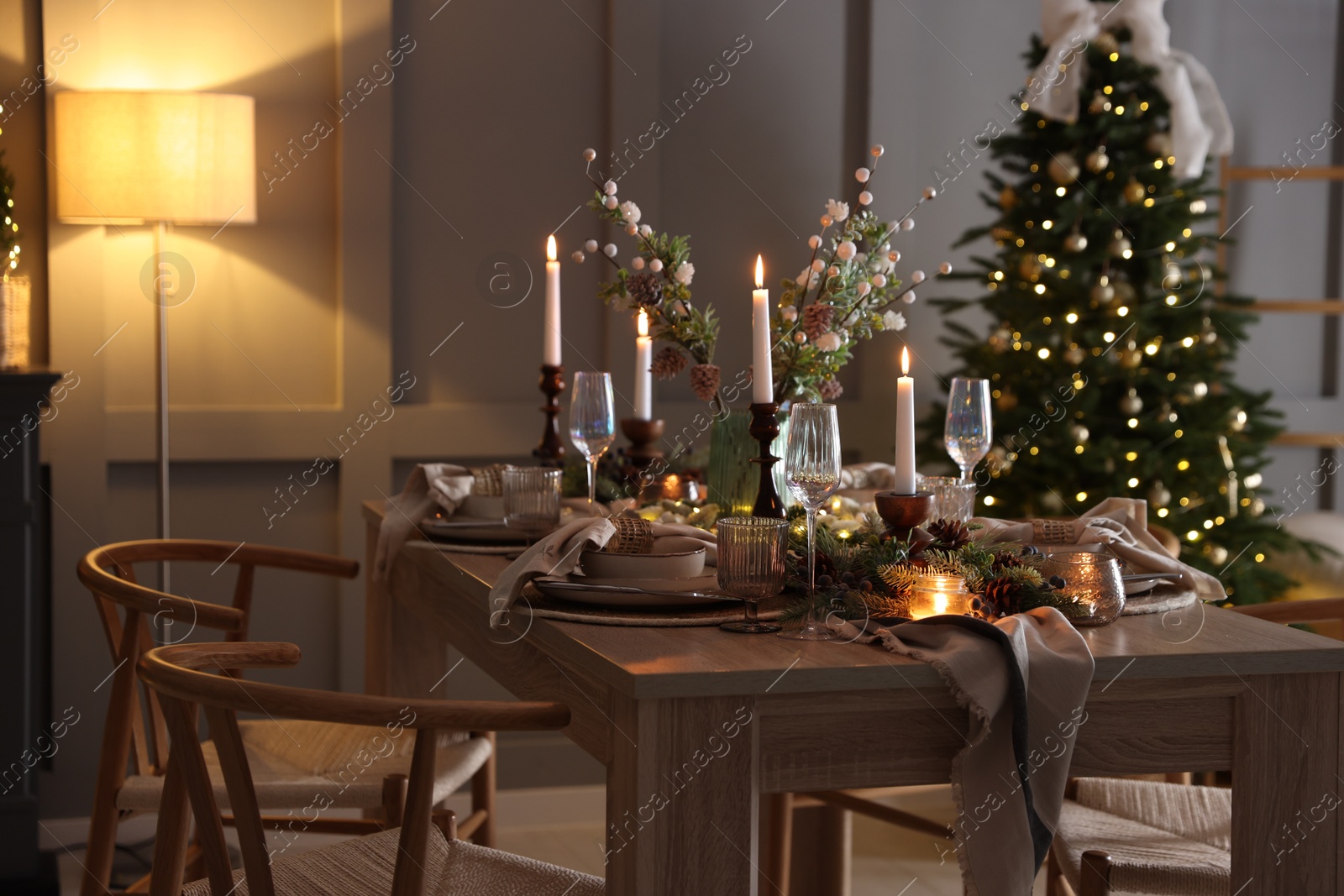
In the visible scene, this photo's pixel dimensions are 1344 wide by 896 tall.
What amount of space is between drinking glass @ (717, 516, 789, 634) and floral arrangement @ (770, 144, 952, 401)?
59cm

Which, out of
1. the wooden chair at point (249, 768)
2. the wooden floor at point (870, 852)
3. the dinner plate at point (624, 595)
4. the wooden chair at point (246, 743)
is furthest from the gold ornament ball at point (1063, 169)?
the wooden chair at point (249, 768)

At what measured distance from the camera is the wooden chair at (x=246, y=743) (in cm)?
200

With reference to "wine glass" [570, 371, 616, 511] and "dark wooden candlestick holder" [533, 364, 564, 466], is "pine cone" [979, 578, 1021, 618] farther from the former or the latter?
"dark wooden candlestick holder" [533, 364, 564, 466]

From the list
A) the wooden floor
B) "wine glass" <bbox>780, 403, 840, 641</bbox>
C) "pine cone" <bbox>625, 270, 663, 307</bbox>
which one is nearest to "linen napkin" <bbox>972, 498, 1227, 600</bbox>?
"wine glass" <bbox>780, 403, 840, 641</bbox>

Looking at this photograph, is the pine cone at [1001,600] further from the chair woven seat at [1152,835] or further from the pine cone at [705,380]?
the pine cone at [705,380]

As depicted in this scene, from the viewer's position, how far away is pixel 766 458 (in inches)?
72.9

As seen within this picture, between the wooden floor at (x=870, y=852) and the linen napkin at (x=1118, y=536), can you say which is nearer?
the linen napkin at (x=1118, y=536)

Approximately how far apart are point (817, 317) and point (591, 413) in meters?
0.39

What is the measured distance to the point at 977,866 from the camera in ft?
4.59

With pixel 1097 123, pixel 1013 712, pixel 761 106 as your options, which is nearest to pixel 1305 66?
pixel 1097 123

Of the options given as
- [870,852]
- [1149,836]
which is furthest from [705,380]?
[870,852]

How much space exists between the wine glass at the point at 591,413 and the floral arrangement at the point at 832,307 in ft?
0.88

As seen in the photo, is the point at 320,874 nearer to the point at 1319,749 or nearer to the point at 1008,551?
the point at 1008,551

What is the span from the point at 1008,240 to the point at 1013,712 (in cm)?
229
